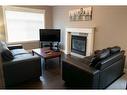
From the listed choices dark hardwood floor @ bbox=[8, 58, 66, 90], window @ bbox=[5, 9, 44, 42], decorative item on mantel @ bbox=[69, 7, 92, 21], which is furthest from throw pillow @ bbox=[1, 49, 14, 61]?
decorative item on mantel @ bbox=[69, 7, 92, 21]

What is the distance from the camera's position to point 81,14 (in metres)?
4.41

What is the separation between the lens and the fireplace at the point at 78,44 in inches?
177

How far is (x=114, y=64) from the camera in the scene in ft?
8.13

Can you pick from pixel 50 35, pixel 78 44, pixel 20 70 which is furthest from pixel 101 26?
pixel 20 70

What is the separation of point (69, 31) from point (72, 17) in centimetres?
62

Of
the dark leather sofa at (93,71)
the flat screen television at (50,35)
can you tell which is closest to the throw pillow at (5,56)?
the dark leather sofa at (93,71)

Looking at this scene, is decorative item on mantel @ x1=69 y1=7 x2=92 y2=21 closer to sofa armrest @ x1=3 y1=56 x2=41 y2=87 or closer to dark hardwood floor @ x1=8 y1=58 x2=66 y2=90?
Answer: dark hardwood floor @ x1=8 y1=58 x2=66 y2=90

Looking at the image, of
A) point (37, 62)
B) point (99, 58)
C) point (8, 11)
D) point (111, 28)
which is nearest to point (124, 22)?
point (111, 28)

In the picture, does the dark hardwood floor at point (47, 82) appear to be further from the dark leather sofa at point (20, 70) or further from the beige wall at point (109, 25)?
the beige wall at point (109, 25)

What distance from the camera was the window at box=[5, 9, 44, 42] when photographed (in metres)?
4.92

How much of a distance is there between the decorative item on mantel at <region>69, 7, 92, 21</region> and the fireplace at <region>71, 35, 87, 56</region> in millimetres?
738

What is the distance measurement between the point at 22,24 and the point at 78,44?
281 centimetres

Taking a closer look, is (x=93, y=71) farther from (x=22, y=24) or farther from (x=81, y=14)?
(x=22, y=24)

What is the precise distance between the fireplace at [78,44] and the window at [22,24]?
6.65ft
